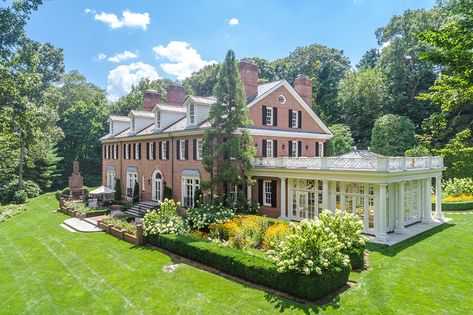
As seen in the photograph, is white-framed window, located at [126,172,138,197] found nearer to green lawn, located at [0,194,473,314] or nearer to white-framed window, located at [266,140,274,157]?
green lawn, located at [0,194,473,314]

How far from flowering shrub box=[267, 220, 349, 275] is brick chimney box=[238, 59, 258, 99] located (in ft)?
51.3

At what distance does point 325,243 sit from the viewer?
1045 cm

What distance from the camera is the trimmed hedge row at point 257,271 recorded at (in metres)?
9.97

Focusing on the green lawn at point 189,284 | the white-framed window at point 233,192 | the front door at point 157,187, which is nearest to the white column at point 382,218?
the green lawn at point 189,284

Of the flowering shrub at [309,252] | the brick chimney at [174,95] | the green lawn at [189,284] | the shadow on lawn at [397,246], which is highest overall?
the brick chimney at [174,95]

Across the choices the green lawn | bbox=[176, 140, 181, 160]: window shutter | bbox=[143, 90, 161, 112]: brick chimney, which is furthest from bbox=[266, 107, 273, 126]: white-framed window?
bbox=[143, 90, 161, 112]: brick chimney

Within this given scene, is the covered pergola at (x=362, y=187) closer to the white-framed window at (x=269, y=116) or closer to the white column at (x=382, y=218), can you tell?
the white column at (x=382, y=218)

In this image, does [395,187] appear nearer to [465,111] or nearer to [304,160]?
[304,160]

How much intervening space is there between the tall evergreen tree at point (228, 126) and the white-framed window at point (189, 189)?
3525 mm

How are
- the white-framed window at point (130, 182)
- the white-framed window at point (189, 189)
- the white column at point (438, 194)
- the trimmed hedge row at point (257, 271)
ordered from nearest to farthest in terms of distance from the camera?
the trimmed hedge row at point (257, 271) → the white column at point (438, 194) → the white-framed window at point (189, 189) → the white-framed window at point (130, 182)

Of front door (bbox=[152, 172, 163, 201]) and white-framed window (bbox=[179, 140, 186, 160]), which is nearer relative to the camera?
white-framed window (bbox=[179, 140, 186, 160])

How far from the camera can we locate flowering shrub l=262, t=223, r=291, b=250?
1331 centimetres

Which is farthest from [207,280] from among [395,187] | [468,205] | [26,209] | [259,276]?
[26,209]

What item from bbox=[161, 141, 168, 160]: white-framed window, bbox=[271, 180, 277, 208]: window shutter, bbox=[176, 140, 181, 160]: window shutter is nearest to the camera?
bbox=[271, 180, 277, 208]: window shutter
